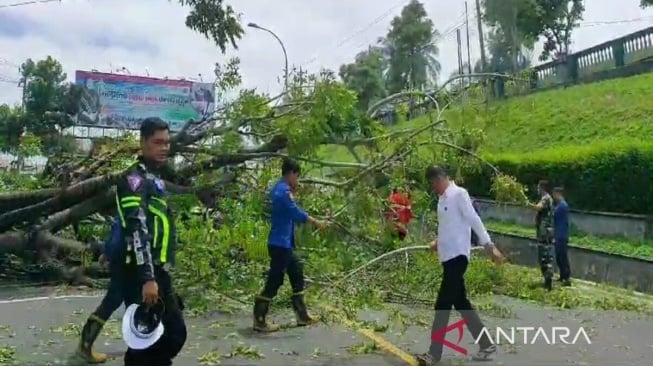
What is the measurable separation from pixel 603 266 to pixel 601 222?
2.90 meters

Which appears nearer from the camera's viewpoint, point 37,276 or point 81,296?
point 81,296

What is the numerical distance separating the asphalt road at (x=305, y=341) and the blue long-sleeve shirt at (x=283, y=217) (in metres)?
0.85

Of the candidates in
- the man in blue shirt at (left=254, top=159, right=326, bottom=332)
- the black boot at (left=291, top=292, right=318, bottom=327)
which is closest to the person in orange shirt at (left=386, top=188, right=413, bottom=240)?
the man in blue shirt at (left=254, top=159, right=326, bottom=332)

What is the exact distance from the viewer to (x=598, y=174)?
16.9 metres

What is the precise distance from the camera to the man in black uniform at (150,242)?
4.84 meters

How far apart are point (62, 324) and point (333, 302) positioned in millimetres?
2636

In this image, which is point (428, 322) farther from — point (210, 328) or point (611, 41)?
point (611, 41)

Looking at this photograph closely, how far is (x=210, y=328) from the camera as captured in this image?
7.66m

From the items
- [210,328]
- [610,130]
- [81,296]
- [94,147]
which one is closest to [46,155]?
[94,147]

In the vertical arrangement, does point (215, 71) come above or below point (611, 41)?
below

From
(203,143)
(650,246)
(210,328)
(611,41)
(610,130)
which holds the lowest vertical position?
(210,328)

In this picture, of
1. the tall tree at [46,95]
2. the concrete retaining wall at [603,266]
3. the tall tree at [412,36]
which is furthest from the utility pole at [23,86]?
the concrete retaining wall at [603,266]

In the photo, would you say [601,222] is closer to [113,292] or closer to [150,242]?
[113,292]

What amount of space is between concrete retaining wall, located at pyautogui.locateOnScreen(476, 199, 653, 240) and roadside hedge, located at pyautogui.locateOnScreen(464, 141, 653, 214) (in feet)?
1.39
